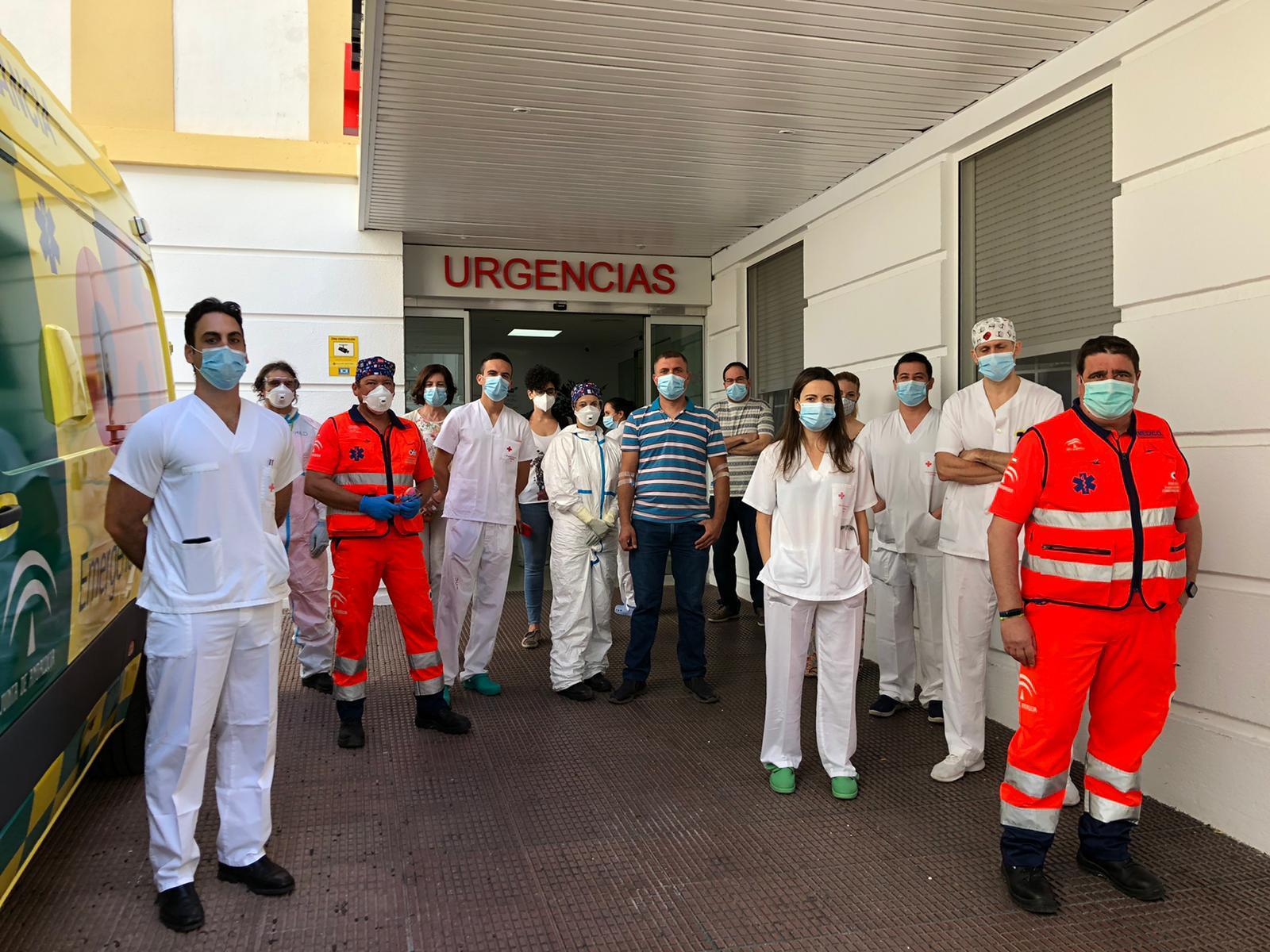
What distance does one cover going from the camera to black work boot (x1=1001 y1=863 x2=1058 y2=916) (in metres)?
3.13

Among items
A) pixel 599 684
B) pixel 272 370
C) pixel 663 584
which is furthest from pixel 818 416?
pixel 272 370

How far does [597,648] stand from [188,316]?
339 centimetres

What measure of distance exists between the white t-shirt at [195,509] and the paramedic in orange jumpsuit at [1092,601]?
2.56 metres

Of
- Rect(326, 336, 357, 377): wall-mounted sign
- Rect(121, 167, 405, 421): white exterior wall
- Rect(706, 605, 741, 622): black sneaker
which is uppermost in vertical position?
Rect(121, 167, 405, 421): white exterior wall

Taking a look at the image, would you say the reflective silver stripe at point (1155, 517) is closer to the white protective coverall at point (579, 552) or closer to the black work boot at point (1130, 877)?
the black work boot at point (1130, 877)

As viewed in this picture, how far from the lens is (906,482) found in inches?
212

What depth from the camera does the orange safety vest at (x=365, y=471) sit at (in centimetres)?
463

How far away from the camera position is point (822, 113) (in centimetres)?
584

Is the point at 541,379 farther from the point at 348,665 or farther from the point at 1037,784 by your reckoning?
the point at 1037,784

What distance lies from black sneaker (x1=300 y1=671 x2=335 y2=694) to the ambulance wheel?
155 cm

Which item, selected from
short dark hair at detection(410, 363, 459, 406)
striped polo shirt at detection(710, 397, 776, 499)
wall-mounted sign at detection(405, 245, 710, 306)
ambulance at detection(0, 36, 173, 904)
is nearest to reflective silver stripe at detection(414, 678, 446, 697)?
ambulance at detection(0, 36, 173, 904)

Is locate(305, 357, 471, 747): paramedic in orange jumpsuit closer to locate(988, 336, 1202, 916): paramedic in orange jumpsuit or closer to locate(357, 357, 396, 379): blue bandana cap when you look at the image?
locate(357, 357, 396, 379): blue bandana cap

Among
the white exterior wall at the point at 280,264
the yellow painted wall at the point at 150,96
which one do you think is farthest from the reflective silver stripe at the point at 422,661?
the yellow painted wall at the point at 150,96

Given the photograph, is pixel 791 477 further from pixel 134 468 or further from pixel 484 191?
pixel 484 191
